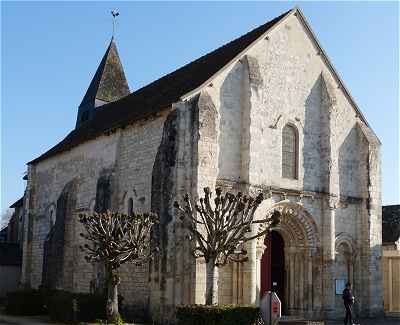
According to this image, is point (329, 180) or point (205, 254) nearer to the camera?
point (205, 254)

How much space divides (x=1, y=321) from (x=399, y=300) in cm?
1734

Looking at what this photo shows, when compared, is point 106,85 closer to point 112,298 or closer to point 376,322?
point 112,298

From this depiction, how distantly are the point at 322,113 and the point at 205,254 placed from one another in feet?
32.0

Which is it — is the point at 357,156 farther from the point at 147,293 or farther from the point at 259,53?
the point at 147,293

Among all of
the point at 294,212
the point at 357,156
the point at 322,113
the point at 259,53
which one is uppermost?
the point at 259,53

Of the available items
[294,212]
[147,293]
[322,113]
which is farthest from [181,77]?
[147,293]

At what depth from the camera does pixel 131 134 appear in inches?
914

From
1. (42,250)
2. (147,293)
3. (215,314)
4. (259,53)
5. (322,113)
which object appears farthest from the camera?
(42,250)

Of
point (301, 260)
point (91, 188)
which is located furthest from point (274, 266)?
point (91, 188)

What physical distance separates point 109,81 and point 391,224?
19583mm

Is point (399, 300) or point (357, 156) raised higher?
point (357, 156)

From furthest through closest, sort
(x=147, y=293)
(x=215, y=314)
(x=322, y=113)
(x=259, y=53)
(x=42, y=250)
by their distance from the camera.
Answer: (x=42, y=250) < (x=322, y=113) < (x=259, y=53) < (x=147, y=293) < (x=215, y=314)

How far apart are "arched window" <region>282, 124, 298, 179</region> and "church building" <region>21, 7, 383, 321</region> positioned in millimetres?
42

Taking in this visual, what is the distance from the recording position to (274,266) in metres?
22.6
